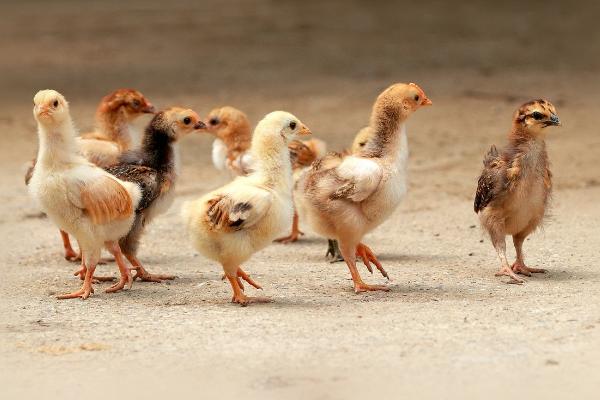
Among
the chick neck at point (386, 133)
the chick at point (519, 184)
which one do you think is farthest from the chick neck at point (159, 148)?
the chick at point (519, 184)

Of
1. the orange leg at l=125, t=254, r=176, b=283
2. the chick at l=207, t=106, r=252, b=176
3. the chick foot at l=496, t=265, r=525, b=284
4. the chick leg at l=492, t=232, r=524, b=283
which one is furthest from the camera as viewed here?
the chick at l=207, t=106, r=252, b=176

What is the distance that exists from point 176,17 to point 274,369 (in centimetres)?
1567

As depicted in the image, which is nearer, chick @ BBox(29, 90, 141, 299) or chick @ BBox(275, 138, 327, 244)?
chick @ BBox(29, 90, 141, 299)

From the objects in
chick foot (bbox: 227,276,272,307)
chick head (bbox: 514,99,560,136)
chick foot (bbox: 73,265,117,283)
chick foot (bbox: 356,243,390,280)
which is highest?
chick head (bbox: 514,99,560,136)

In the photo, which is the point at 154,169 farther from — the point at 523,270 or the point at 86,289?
the point at 523,270

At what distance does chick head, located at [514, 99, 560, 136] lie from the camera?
22.2 feet

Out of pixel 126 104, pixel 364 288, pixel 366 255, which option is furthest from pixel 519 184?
pixel 126 104

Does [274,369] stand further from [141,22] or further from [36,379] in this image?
[141,22]

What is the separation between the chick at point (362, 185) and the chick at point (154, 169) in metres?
0.99

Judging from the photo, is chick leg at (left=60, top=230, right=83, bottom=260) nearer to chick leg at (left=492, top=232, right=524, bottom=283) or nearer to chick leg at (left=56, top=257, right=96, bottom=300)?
chick leg at (left=56, top=257, right=96, bottom=300)

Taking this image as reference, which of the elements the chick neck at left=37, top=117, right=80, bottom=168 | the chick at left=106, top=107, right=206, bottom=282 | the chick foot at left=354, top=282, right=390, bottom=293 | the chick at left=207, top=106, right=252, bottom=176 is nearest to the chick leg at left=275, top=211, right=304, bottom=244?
the chick at left=207, top=106, right=252, bottom=176

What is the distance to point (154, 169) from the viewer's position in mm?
7188

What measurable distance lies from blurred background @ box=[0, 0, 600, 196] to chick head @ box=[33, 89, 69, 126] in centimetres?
427

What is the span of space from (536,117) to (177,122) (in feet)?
7.42
